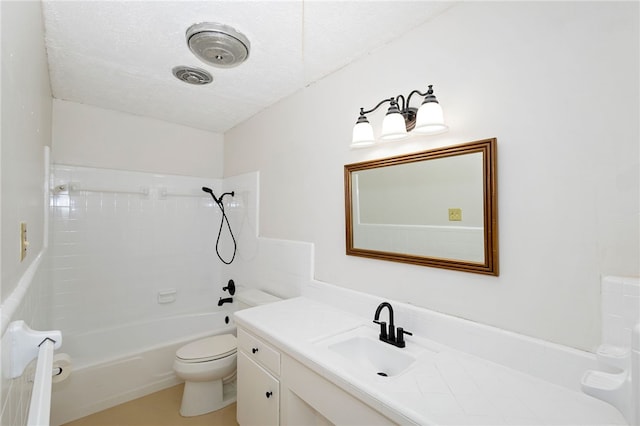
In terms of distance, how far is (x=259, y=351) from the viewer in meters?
1.60

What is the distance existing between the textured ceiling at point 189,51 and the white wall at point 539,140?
0.72 ft

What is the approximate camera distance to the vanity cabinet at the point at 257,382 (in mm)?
1486

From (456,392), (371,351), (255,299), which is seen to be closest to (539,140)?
(456,392)

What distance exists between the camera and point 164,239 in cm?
295

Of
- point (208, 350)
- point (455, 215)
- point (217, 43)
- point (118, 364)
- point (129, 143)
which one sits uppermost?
point (217, 43)

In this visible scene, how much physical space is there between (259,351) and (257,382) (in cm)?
18

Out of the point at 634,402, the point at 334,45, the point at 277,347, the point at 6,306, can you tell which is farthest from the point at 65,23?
the point at 634,402

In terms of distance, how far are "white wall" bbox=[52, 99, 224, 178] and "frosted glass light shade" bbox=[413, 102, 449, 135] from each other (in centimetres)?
254

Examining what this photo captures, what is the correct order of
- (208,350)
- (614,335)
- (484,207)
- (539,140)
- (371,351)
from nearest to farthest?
(614,335), (539,140), (484,207), (371,351), (208,350)

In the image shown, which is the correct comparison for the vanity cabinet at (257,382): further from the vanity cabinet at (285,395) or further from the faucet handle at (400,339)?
the faucet handle at (400,339)

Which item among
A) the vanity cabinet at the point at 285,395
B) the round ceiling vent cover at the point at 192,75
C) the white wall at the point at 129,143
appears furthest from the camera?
the white wall at the point at 129,143

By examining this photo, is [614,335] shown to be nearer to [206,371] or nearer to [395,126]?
[395,126]

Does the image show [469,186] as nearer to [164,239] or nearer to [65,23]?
[65,23]

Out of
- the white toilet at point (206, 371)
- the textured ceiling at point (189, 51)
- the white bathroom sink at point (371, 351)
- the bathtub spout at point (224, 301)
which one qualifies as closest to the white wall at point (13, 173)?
the textured ceiling at point (189, 51)
